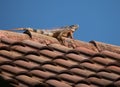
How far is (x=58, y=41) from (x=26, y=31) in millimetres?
456

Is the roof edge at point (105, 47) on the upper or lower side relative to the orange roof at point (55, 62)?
upper

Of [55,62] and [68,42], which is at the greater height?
[68,42]

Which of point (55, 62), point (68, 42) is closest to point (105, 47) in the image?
point (68, 42)

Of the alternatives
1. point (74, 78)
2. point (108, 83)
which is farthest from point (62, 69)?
point (108, 83)

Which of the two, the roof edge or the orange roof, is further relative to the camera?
the roof edge

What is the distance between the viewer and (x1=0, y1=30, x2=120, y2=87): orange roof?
4645 millimetres

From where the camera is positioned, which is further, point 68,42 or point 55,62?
point 68,42

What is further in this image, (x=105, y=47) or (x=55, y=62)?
(x=105, y=47)

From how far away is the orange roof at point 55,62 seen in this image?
4.64m

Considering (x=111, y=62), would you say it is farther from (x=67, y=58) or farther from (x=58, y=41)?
(x=58, y=41)

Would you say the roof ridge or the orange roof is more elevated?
the roof ridge

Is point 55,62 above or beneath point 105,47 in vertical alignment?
beneath

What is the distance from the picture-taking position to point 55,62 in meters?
5.02

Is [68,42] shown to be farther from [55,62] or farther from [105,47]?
[55,62]
